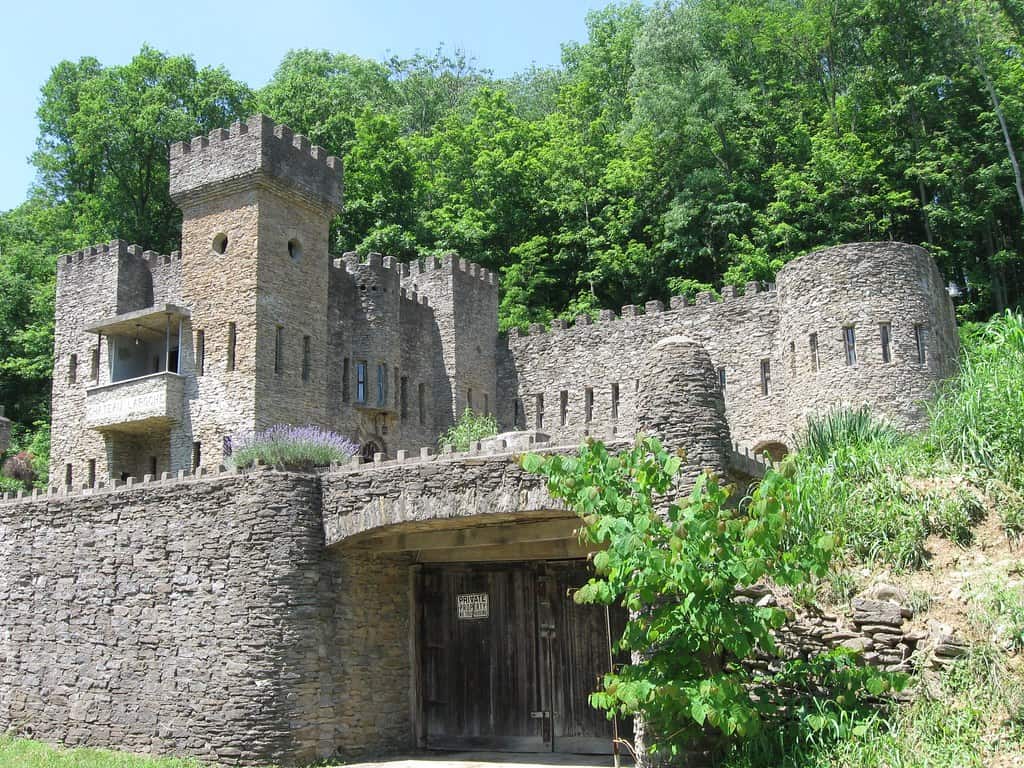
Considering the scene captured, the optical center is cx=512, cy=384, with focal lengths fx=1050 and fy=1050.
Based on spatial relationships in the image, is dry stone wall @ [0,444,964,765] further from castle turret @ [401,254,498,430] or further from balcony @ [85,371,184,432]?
castle turret @ [401,254,498,430]

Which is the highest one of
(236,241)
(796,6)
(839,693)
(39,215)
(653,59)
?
(796,6)

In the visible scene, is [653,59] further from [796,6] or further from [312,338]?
[312,338]

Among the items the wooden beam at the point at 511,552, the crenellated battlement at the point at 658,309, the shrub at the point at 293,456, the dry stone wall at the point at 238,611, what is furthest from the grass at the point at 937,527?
the crenellated battlement at the point at 658,309

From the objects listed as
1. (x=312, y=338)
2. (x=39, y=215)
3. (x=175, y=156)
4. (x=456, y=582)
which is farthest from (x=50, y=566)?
(x=39, y=215)

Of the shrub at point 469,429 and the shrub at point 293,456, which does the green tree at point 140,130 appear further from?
the shrub at point 293,456

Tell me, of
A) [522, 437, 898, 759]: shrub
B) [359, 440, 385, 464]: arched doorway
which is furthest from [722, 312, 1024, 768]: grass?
[359, 440, 385, 464]: arched doorway

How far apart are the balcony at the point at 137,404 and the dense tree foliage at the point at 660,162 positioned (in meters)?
11.1

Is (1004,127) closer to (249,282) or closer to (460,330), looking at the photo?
(460,330)

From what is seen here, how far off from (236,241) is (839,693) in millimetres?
19086

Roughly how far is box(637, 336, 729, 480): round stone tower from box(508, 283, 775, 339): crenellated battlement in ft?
58.5

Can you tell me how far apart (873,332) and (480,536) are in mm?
14564

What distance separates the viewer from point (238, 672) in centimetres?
1292

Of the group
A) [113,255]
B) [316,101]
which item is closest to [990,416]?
[113,255]

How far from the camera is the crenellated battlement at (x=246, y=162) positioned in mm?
24641
